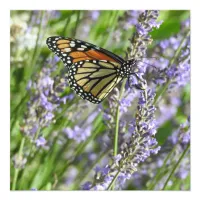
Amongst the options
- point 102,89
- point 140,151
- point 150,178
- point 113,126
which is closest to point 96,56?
point 102,89

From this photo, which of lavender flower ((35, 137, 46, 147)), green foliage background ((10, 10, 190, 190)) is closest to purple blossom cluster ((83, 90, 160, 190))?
green foliage background ((10, 10, 190, 190))

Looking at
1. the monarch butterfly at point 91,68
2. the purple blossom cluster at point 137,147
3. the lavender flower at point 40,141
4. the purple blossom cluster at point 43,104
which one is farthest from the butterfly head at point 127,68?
the lavender flower at point 40,141

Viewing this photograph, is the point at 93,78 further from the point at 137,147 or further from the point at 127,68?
the point at 137,147

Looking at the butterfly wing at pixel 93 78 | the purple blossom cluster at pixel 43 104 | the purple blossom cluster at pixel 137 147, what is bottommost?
the purple blossom cluster at pixel 137 147

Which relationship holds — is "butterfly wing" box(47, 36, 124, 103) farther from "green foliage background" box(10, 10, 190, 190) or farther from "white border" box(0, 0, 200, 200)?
"white border" box(0, 0, 200, 200)
